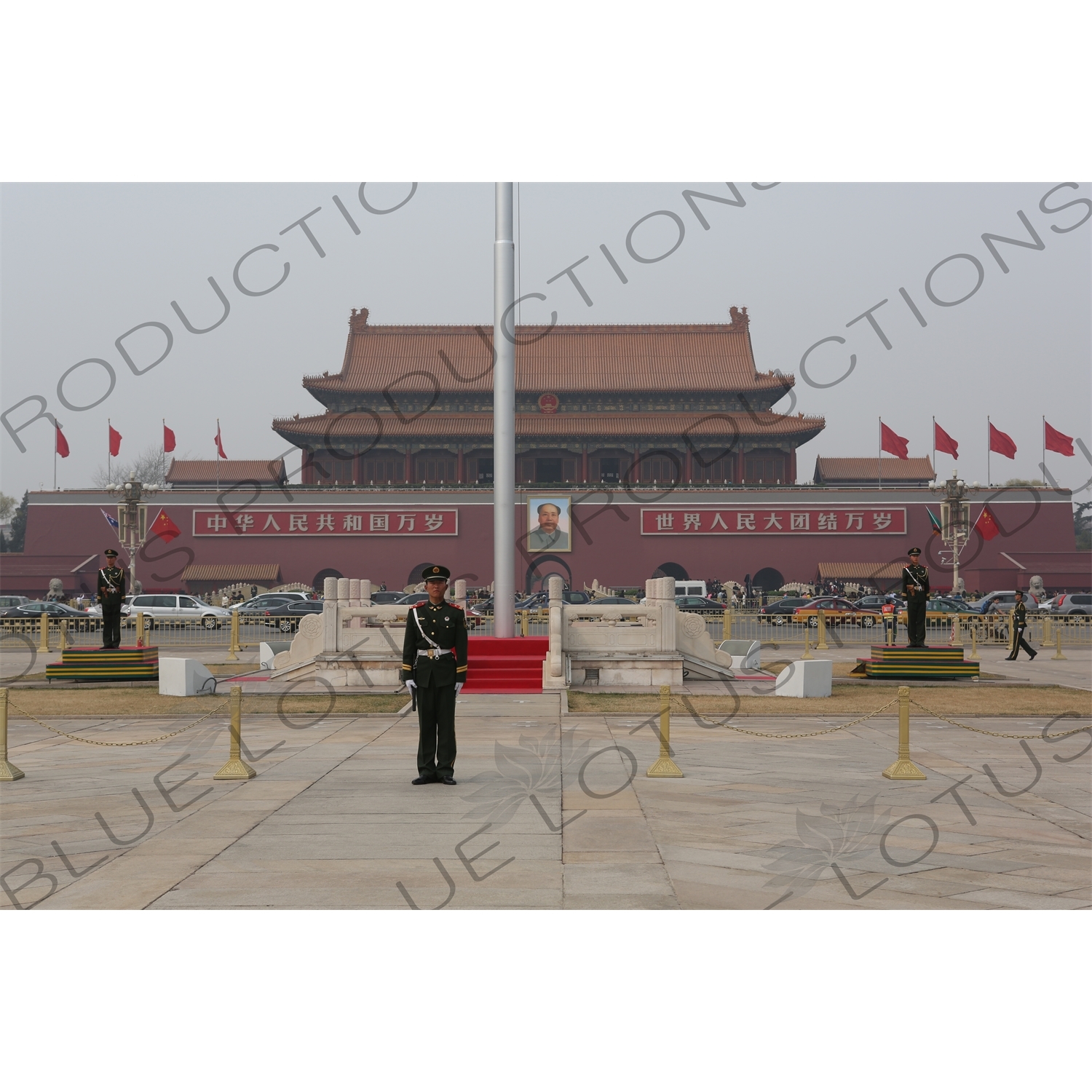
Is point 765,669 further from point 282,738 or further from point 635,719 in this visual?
point 282,738

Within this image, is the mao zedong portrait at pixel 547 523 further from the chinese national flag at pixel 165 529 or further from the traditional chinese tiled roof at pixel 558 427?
the chinese national flag at pixel 165 529

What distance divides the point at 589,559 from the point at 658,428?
6460mm

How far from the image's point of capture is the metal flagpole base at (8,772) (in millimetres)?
7895

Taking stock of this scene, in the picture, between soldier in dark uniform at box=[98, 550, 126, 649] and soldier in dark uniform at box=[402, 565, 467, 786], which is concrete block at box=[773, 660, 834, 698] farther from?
soldier in dark uniform at box=[98, 550, 126, 649]

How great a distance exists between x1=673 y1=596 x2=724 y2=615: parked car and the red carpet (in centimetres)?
1683

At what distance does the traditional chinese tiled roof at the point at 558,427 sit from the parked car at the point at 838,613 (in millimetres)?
13272

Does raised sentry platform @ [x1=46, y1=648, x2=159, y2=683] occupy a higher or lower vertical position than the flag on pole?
lower

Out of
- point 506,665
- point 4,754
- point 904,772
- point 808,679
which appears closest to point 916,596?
point 808,679

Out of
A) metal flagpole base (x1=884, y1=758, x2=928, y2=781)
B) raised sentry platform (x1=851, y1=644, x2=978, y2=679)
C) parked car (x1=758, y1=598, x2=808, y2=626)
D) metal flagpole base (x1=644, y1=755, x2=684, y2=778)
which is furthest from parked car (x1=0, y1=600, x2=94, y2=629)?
metal flagpole base (x1=884, y1=758, x2=928, y2=781)

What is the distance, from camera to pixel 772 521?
137 feet

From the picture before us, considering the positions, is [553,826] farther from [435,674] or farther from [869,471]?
[869,471]

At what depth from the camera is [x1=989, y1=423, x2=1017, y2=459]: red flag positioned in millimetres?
36219

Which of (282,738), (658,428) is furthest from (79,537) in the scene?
(282,738)

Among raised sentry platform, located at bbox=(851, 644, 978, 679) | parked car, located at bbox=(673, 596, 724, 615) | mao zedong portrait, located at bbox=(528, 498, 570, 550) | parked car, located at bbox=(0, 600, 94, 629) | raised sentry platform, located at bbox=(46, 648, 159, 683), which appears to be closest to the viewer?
raised sentry platform, located at bbox=(46, 648, 159, 683)
